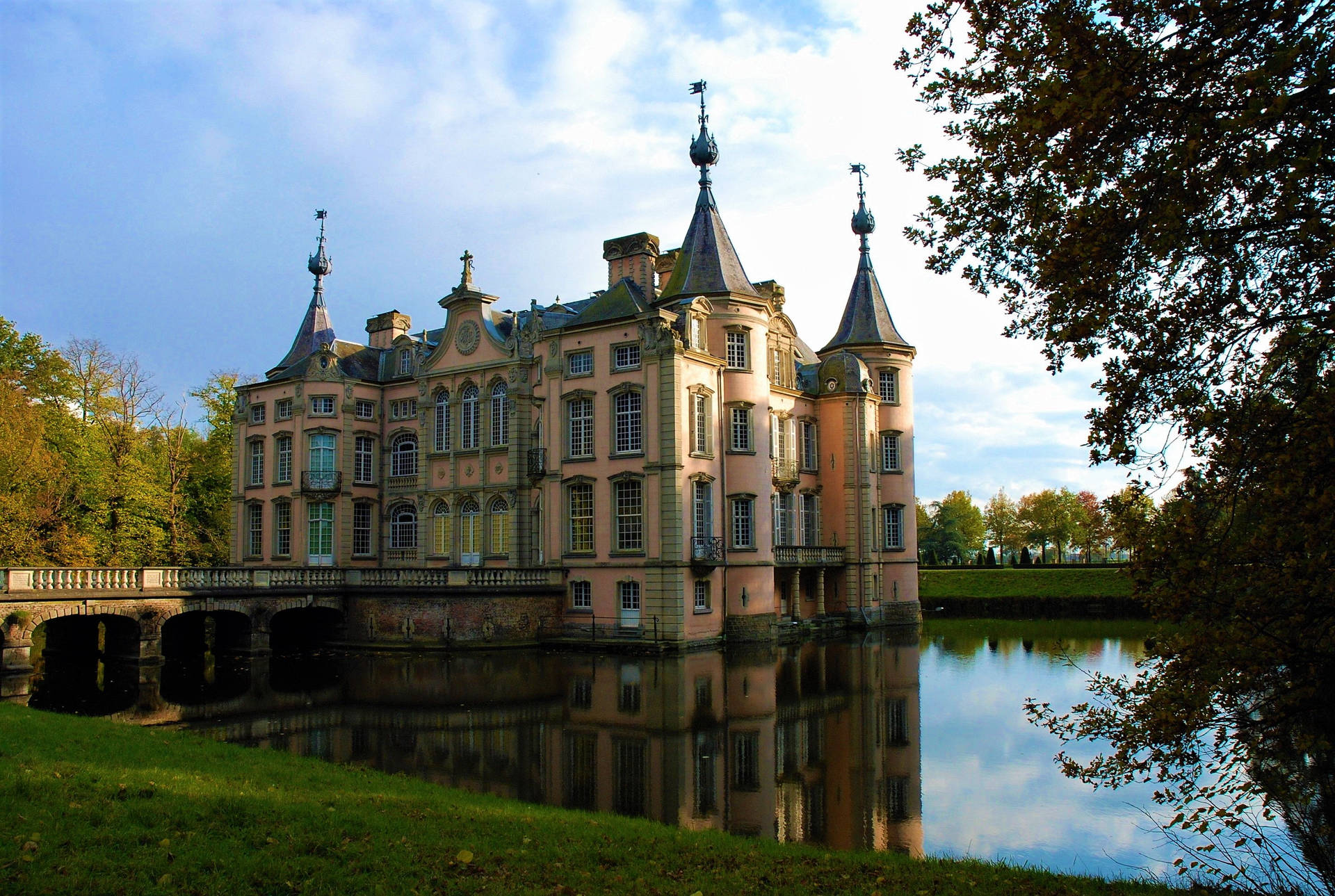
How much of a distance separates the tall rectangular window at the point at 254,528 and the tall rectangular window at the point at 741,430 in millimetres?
21239

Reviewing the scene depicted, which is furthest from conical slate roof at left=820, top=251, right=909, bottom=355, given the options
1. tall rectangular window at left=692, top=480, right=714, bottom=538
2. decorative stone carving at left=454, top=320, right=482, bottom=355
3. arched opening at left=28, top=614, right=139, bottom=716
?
arched opening at left=28, top=614, right=139, bottom=716

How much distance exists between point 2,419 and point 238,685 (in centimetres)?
1739

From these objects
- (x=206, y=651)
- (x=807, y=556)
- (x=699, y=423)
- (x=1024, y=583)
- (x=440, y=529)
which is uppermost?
(x=699, y=423)

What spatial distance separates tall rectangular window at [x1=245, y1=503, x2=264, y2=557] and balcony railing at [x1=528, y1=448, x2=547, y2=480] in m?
13.9

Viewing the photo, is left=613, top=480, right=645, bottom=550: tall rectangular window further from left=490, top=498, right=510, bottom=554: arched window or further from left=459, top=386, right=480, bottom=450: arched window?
left=459, top=386, right=480, bottom=450: arched window

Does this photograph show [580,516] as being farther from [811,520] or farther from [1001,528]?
[1001,528]

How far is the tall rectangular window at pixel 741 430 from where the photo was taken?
3431 cm

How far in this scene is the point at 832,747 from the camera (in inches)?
662


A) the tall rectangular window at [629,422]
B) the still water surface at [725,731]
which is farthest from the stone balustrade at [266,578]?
the tall rectangular window at [629,422]

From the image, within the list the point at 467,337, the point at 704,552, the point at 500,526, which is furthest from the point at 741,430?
the point at 467,337

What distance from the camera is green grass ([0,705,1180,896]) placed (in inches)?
296

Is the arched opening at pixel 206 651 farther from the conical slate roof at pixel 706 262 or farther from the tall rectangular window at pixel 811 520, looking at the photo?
the tall rectangular window at pixel 811 520

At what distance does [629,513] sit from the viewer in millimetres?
32531

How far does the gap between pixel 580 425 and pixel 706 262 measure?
7064 millimetres
